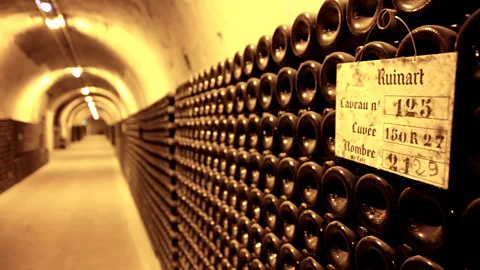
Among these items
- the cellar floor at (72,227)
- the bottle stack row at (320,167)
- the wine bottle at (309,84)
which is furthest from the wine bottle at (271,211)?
the cellar floor at (72,227)

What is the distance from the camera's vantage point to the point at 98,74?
39.1 ft

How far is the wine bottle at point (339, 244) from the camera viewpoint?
1.24m

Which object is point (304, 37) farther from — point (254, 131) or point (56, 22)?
point (56, 22)

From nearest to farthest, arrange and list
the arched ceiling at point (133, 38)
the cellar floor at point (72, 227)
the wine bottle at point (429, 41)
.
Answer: the wine bottle at point (429, 41) < the arched ceiling at point (133, 38) < the cellar floor at point (72, 227)

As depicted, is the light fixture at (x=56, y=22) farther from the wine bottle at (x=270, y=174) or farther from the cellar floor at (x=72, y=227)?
the wine bottle at (x=270, y=174)

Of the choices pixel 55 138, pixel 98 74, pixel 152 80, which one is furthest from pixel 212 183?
pixel 55 138

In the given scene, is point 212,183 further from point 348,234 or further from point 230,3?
point 348,234

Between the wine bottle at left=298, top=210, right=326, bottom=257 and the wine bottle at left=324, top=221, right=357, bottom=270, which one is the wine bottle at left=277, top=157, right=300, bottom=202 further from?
the wine bottle at left=324, top=221, right=357, bottom=270

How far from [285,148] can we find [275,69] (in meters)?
0.39

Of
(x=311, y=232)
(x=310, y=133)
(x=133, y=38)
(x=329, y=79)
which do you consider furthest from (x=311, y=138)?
(x=133, y=38)

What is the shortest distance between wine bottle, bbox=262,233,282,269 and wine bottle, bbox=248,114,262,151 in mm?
444

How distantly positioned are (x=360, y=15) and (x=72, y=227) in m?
6.38

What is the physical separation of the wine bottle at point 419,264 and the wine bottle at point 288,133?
26.5 inches

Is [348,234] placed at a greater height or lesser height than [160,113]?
lesser
